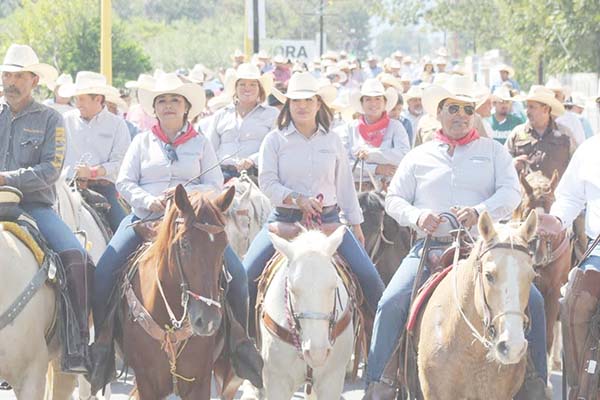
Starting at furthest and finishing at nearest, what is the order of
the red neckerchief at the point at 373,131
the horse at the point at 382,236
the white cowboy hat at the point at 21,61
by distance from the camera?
the red neckerchief at the point at 373,131 → the horse at the point at 382,236 → the white cowboy hat at the point at 21,61

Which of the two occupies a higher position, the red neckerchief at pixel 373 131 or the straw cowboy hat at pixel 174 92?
the straw cowboy hat at pixel 174 92

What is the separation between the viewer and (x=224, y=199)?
27.0 ft

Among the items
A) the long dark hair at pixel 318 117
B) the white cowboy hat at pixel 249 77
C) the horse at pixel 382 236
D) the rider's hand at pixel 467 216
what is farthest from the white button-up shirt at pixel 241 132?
the rider's hand at pixel 467 216

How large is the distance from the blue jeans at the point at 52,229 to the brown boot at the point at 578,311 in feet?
11.1

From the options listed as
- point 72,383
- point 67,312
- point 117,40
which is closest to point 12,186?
point 67,312

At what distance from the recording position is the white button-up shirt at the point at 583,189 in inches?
342

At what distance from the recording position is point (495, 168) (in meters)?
8.91

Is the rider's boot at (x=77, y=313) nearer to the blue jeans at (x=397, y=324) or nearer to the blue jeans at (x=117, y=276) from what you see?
the blue jeans at (x=117, y=276)

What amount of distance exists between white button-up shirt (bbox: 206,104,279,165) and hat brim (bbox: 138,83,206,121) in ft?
13.7

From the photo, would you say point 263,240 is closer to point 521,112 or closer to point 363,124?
point 363,124

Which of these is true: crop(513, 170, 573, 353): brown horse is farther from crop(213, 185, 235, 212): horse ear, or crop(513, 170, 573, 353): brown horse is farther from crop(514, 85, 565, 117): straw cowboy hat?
crop(213, 185, 235, 212): horse ear

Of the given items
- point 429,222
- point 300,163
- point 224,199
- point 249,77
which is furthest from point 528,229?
point 249,77

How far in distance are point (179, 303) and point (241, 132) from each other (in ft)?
20.0

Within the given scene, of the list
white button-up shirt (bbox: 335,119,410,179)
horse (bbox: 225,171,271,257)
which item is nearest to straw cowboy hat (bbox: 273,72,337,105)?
horse (bbox: 225,171,271,257)
